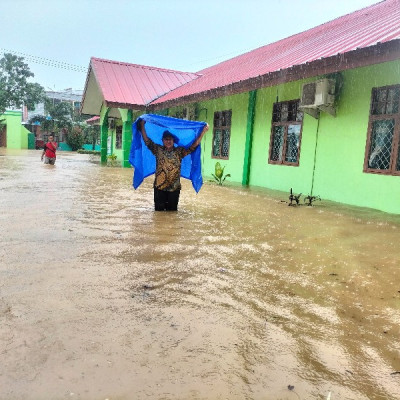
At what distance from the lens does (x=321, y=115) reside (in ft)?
28.2

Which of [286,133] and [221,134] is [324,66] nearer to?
[286,133]

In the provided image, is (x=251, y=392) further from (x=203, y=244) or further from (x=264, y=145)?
(x=264, y=145)

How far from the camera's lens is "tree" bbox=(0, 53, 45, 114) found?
29.5 m

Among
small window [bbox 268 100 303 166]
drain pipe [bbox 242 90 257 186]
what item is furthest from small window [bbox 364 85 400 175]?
drain pipe [bbox 242 90 257 186]

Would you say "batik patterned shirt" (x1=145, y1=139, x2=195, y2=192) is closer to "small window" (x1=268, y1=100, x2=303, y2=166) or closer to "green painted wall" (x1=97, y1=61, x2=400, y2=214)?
"green painted wall" (x1=97, y1=61, x2=400, y2=214)

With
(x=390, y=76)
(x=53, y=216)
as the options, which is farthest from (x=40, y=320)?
(x=390, y=76)

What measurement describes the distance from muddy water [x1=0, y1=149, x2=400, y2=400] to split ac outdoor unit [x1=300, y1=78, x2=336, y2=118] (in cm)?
364

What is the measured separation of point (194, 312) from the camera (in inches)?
101

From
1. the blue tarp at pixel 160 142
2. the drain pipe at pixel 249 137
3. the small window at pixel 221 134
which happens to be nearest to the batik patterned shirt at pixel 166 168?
the blue tarp at pixel 160 142

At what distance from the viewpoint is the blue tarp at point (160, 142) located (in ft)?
22.3

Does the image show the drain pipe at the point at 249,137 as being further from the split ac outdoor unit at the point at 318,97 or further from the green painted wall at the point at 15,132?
the green painted wall at the point at 15,132

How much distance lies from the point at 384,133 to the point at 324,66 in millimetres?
1686

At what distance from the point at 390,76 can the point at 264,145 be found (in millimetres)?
4140

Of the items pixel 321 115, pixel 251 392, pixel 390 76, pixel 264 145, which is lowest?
pixel 251 392
